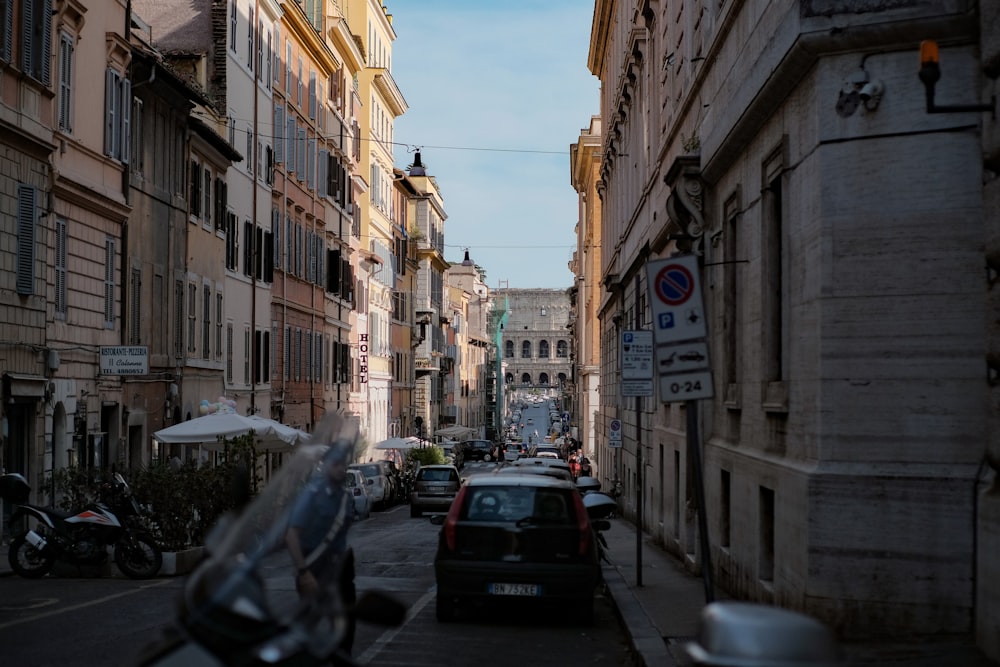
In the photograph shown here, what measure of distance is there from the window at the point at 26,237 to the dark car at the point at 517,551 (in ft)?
37.8

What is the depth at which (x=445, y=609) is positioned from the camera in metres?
14.7

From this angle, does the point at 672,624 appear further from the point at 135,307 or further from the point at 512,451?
the point at 512,451

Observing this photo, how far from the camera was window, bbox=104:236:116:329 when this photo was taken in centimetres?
2833

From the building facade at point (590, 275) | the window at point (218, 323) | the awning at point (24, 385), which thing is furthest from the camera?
the building facade at point (590, 275)

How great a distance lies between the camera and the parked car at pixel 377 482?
148 feet

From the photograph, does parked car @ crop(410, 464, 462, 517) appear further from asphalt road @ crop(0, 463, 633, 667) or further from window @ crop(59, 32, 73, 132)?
asphalt road @ crop(0, 463, 633, 667)

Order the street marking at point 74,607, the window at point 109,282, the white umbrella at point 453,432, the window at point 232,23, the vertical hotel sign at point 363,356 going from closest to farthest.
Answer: the street marking at point 74,607, the window at point 109,282, the window at point 232,23, the vertical hotel sign at point 363,356, the white umbrella at point 453,432

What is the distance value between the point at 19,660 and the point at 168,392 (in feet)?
72.5

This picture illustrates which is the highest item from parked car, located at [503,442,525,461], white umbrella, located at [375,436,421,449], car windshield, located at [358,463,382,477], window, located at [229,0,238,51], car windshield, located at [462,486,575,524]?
window, located at [229,0,238,51]

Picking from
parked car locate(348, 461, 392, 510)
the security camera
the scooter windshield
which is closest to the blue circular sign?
the security camera

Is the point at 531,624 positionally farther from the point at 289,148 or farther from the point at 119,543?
the point at 289,148

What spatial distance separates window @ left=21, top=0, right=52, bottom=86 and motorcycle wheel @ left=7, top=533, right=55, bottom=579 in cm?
869

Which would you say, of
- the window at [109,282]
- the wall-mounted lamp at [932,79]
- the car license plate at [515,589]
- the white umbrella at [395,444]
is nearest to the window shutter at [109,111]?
the window at [109,282]

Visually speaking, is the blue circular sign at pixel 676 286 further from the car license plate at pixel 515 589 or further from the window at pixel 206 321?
the window at pixel 206 321
